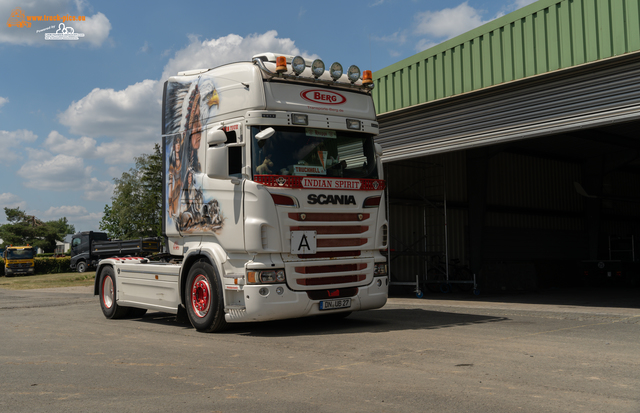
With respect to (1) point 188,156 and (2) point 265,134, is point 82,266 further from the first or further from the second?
(2) point 265,134

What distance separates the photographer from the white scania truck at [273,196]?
25.6 ft

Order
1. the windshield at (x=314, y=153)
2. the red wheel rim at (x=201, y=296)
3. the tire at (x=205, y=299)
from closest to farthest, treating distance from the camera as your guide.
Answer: the windshield at (x=314, y=153)
the tire at (x=205, y=299)
the red wheel rim at (x=201, y=296)

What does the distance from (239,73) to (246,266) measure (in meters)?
2.95

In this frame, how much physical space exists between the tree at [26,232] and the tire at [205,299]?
9642 centimetres

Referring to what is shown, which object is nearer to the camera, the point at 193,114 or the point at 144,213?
the point at 193,114

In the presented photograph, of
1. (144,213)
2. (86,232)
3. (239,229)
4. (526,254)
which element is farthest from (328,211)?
(144,213)

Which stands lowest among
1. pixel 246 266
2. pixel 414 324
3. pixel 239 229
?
pixel 414 324

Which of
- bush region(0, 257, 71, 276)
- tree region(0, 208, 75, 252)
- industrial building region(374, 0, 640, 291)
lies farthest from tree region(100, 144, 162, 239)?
industrial building region(374, 0, 640, 291)

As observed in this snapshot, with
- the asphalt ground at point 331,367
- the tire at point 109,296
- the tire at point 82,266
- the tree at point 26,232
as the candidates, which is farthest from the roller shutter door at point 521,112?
the tree at point 26,232

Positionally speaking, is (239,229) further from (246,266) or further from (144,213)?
(144,213)

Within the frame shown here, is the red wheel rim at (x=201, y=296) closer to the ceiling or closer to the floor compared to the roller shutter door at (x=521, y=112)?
closer to the floor

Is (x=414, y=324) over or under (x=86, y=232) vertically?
under

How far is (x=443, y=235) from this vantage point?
20484mm

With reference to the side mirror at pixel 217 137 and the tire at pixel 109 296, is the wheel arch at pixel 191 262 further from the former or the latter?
the tire at pixel 109 296
